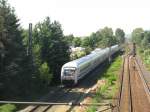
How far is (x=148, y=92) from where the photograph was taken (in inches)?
1791

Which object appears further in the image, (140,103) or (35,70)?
(35,70)

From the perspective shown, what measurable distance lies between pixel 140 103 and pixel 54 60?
22.2m

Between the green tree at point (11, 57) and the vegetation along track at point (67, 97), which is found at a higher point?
the green tree at point (11, 57)

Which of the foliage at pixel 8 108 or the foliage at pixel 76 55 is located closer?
the foliage at pixel 8 108

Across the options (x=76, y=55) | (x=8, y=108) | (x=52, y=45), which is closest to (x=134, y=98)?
(x=8, y=108)

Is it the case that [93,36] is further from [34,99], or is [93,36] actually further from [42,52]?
[34,99]

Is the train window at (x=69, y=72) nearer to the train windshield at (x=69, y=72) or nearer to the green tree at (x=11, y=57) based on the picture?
the train windshield at (x=69, y=72)

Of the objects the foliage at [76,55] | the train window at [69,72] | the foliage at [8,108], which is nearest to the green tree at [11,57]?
the foliage at [8,108]

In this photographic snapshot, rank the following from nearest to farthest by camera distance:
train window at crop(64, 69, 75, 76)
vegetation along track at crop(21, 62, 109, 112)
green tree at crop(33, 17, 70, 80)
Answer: vegetation along track at crop(21, 62, 109, 112) < train window at crop(64, 69, 75, 76) < green tree at crop(33, 17, 70, 80)

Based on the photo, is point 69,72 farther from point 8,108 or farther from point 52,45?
point 8,108

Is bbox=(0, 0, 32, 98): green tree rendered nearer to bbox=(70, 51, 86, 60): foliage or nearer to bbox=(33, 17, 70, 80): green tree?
bbox=(33, 17, 70, 80): green tree

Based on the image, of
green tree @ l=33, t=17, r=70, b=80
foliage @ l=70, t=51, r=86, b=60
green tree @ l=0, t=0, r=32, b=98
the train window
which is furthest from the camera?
foliage @ l=70, t=51, r=86, b=60

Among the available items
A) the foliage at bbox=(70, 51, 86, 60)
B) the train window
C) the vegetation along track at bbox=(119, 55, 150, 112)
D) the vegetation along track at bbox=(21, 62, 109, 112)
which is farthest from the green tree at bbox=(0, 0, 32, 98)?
the foliage at bbox=(70, 51, 86, 60)

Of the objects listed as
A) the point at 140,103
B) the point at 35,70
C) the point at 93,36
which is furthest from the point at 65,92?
the point at 93,36
